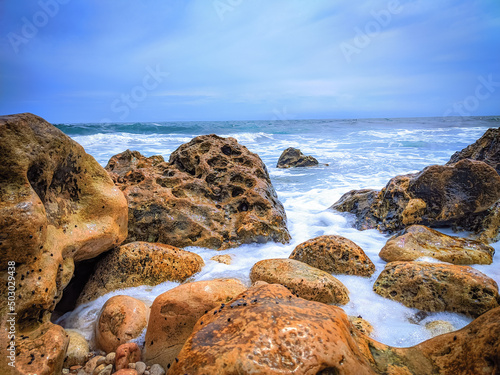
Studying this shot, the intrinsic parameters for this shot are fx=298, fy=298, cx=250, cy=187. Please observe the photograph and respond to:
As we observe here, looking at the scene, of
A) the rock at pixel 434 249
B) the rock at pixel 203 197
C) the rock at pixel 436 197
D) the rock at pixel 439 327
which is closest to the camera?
the rock at pixel 439 327

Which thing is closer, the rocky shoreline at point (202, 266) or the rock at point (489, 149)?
the rocky shoreline at point (202, 266)

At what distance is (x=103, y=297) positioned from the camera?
3023 mm

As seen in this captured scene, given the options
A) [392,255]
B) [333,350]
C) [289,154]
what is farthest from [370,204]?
[289,154]

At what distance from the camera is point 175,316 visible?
2.27 metres

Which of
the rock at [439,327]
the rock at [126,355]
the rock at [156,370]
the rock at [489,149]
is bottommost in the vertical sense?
the rock at [439,327]

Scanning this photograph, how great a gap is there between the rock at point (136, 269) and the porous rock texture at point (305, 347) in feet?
5.10

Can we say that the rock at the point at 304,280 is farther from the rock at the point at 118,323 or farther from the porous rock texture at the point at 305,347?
the rock at the point at 118,323

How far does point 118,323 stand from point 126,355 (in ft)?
1.15

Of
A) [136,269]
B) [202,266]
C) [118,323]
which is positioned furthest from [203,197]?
[118,323]

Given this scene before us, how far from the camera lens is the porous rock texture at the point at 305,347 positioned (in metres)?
1.50

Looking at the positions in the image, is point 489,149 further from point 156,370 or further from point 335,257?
point 156,370

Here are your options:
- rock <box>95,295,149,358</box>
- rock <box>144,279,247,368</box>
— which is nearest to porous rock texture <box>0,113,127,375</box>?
rock <box>95,295,149,358</box>

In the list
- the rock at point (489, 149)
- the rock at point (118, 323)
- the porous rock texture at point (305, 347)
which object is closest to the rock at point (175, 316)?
the rock at point (118, 323)

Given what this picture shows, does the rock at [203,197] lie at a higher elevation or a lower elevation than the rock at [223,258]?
higher
